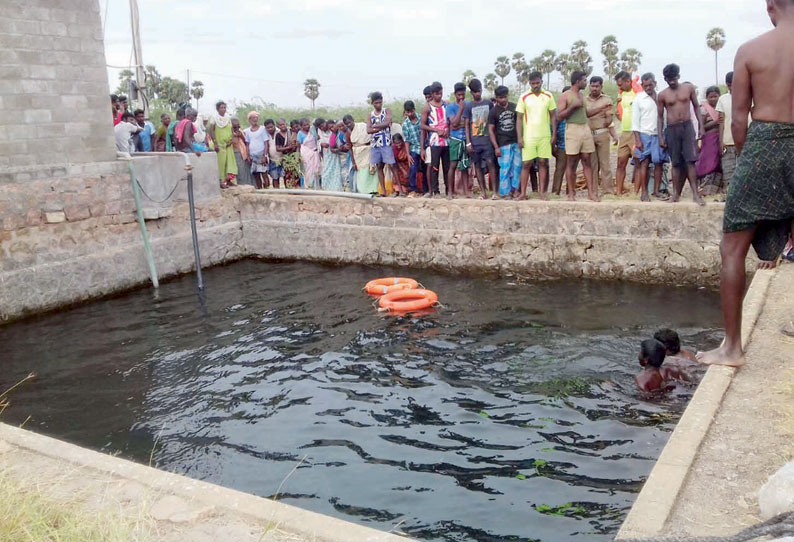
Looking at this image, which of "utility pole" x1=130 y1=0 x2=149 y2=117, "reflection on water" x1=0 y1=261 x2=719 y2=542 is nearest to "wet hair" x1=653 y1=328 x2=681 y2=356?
"reflection on water" x1=0 y1=261 x2=719 y2=542

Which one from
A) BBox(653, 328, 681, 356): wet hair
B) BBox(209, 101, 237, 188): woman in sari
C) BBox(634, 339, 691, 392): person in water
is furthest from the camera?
BBox(209, 101, 237, 188): woman in sari

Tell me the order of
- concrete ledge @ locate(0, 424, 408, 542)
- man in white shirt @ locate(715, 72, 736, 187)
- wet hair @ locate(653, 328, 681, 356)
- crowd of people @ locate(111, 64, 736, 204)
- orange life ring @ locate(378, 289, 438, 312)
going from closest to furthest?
concrete ledge @ locate(0, 424, 408, 542) < wet hair @ locate(653, 328, 681, 356) < orange life ring @ locate(378, 289, 438, 312) < man in white shirt @ locate(715, 72, 736, 187) < crowd of people @ locate(111, 64, 736, 204)

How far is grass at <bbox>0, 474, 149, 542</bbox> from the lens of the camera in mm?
3172

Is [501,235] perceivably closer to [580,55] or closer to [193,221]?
[193,221]

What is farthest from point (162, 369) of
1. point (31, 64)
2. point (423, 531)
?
point (31, 64)

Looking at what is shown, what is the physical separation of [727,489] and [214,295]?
9.27 meters

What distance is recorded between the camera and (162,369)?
27.4 feet

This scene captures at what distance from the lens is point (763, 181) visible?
14.9ft

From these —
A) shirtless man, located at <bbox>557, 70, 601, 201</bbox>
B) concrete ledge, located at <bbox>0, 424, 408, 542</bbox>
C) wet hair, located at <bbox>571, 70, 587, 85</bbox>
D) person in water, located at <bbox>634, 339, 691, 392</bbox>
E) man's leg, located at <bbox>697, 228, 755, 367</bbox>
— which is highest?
wet hair, located at <bbox>571, 70, 587, 85</bbox>

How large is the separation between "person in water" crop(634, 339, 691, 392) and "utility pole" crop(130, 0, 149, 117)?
12.9 m

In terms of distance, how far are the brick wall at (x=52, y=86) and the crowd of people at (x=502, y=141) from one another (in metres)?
1.68

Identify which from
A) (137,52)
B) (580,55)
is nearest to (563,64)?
(580,55)

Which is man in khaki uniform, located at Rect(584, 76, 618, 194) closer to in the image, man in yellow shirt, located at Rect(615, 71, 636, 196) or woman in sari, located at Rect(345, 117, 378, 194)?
man in yellow shirt, located at Rect(615, 71, 636, 196)

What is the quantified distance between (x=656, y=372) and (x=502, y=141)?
6278 millimetres
